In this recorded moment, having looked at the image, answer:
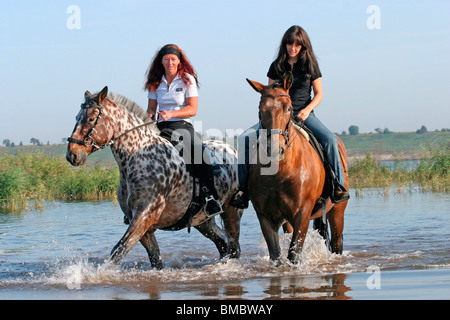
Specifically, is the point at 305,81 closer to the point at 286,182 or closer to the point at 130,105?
the point at 286,182

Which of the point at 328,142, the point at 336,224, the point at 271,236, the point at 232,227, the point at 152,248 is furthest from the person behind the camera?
the point at 336,224

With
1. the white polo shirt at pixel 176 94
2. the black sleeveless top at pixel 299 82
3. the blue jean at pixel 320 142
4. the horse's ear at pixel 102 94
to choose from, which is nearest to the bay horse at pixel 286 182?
the blue jean at pixel 320 142

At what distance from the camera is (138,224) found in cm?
735

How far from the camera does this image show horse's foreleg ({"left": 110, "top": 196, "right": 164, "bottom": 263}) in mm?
7207

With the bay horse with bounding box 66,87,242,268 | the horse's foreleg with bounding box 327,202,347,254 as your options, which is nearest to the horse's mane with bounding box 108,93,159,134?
the bay horse with bounding box 66,87,242,268

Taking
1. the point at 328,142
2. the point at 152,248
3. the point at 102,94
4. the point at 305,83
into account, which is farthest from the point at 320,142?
the point at 102,94

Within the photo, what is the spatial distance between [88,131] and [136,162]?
68 centimetres

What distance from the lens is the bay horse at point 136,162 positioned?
285 inches

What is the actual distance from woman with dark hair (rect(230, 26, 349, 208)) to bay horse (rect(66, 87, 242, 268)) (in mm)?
863

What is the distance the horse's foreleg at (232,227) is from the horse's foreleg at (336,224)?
1.41 meters

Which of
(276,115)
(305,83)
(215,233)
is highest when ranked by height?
(305,83)

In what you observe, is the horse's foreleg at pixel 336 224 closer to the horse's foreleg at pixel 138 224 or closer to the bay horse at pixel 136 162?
the bay horse at pixel 136 162
